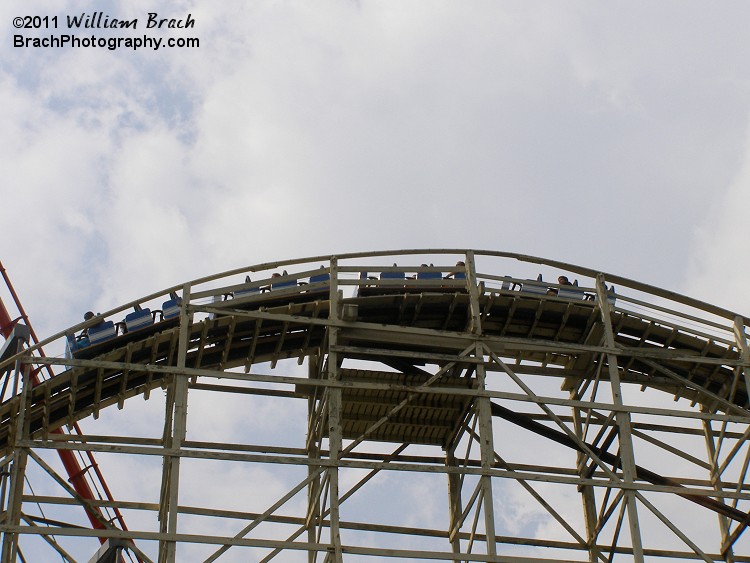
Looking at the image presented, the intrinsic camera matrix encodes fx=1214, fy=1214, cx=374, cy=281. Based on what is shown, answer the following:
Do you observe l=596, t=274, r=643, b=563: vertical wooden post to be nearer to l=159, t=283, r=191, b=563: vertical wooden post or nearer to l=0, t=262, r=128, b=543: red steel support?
l=159, t=283, r=191, b=563: vertical wooden post

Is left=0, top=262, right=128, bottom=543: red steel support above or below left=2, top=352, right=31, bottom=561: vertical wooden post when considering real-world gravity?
above

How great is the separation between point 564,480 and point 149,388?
29.8ft

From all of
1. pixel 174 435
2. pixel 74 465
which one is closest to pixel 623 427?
pixel 174 435

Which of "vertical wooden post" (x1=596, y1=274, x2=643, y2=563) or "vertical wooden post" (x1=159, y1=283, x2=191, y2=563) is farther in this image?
"vertical wooden post" (x1=596, y1=274, x2=643, y2=563)

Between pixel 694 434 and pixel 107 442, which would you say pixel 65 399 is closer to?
pixel 107 442

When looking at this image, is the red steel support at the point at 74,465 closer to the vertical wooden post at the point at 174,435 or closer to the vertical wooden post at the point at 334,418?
the vertical wooden post at the point at 174,435

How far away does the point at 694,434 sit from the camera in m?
29.1

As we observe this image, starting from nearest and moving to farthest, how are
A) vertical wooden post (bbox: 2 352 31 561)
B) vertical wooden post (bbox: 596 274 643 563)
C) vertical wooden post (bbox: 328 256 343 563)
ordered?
vertical wooden post (bbox: 2 352 31 561) → vertical wooden post (bbox: 328 256 343 563) → vertical wooden post (bbox: 596 274 643 563)

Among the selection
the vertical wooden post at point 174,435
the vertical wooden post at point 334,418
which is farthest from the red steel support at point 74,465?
the vertical wooden post at point 334,418

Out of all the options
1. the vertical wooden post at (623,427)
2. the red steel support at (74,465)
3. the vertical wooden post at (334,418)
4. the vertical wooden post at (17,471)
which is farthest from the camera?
the red steel support at (74,465)

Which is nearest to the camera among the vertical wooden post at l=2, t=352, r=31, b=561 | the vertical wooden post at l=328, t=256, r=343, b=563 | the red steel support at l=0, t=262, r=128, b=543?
the vertical wooden post at l=2, t=352, r=31, b=561

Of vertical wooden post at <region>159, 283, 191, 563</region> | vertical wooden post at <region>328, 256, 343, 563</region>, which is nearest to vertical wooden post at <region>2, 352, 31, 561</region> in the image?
vertical wooden post at <region>159, 283, 191, 563</region>

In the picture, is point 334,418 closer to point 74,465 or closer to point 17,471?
point 17,471

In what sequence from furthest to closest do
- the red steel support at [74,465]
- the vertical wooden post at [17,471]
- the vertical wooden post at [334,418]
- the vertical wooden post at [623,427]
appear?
the red steel support at [74,465]
the vertical wooden post at [623,427]
the vertical wooden post at [334,418]
the vertical wooden post at [17,471]
